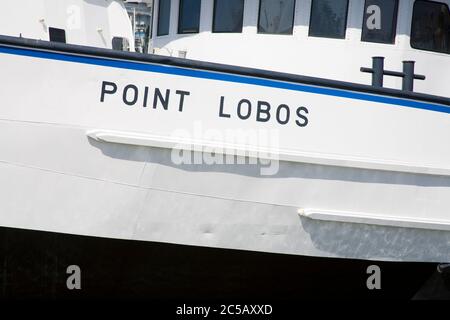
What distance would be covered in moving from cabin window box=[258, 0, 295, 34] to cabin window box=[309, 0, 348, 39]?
20 centimetres

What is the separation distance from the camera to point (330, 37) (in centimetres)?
668

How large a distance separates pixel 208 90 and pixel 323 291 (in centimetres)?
200

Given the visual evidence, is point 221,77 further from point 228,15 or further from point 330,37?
point 330,37

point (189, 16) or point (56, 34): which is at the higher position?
point (189, 16)

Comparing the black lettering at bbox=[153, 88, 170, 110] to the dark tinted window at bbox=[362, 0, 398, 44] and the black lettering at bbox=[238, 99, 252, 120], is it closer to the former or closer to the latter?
the black lettering at bbox=[238, 99, 252, 120]

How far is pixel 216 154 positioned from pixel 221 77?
1.92 feet

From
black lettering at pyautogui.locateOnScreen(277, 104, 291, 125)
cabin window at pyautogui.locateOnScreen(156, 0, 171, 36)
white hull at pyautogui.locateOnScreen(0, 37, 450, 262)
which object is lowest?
white hull at pyautogui.locateOnScreen(0, 37, 450, 262)

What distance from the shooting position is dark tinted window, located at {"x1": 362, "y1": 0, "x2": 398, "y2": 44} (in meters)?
6.72

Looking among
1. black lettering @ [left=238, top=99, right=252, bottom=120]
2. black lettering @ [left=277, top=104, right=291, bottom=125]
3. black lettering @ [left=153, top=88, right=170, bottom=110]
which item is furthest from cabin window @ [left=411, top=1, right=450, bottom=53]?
black lettering @ [left=153, top=88, right=170, bottom=110]

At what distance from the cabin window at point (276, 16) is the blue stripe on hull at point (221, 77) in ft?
3.67

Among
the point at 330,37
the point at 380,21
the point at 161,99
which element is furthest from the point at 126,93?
the point at 380,21

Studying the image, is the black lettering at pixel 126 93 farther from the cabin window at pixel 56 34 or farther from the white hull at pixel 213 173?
the cabin window at pixel 56 34

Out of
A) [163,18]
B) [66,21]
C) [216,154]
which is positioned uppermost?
[163,18]
